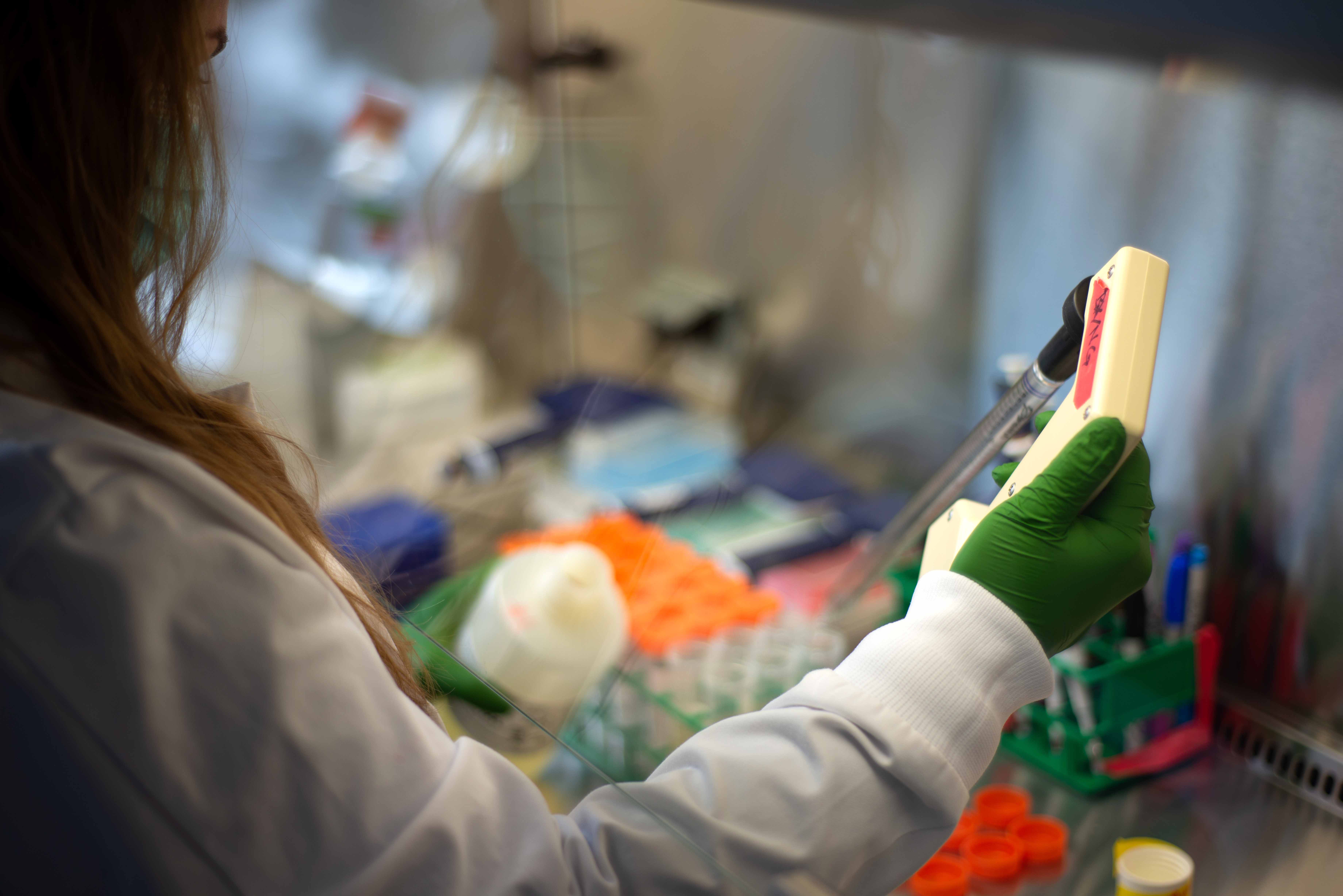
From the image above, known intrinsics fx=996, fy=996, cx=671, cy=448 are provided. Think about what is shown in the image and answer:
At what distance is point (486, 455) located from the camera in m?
1.53

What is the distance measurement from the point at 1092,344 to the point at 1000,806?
0.52 metres

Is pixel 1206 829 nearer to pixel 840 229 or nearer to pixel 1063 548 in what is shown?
pixel 1063 548

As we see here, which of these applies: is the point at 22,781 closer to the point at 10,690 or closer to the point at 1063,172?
the point at 10,690

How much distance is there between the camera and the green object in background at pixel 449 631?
873 millimetres

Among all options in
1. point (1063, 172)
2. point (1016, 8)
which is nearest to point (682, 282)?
point (1063, 172)

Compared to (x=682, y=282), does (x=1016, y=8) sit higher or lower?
higher

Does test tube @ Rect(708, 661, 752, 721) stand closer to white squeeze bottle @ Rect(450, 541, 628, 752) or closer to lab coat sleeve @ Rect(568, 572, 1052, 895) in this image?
white squeeze bottle @ Rect(450, 541, 628, 752)

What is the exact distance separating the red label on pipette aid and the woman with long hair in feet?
0.12

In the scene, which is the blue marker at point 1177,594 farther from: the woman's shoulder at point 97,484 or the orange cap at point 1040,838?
the woman's shoulder at point 97,484

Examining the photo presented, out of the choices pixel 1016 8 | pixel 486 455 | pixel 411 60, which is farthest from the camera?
pixel 411 60

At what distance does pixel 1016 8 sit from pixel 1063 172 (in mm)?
306

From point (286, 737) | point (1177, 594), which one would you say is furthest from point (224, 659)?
point (1177, 594)

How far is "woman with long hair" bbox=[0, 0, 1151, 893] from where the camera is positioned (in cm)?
52

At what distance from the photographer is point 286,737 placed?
0.53 meters
